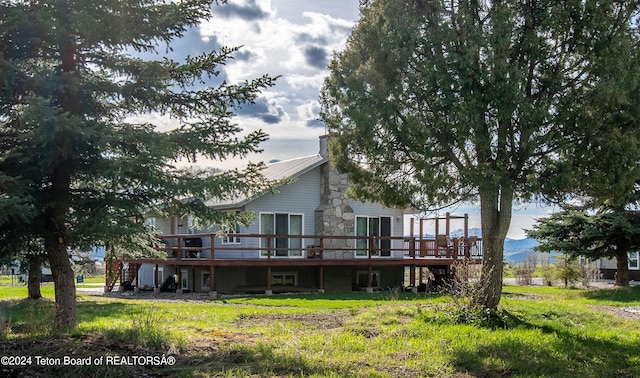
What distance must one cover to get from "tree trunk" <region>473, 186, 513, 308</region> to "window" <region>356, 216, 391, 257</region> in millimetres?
12263

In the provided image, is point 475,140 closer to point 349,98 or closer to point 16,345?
point 349,98

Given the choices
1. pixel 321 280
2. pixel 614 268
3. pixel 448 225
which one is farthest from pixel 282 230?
pixel 614 268

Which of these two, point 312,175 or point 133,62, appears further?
point 312,175

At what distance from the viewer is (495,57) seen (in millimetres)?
9438

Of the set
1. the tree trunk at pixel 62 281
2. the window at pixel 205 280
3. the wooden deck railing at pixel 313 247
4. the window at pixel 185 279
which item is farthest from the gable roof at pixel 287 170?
the tree trunk at pixel 62 281

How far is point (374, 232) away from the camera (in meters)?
24.2

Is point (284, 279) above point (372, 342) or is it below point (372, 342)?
below

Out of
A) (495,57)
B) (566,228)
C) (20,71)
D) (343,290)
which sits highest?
(495,57)

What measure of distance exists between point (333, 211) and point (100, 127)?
1543cm

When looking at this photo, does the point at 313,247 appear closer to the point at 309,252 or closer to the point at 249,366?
the point at 309,252

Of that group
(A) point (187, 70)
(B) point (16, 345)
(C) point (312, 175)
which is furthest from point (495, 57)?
(C) point (312, 175)

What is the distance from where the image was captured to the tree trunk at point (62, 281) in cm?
832

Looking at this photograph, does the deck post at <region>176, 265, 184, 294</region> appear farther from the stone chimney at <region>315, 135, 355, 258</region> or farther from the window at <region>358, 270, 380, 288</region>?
the window at <region>358, 270, 380, 288</region>

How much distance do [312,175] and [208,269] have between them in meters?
5.16
